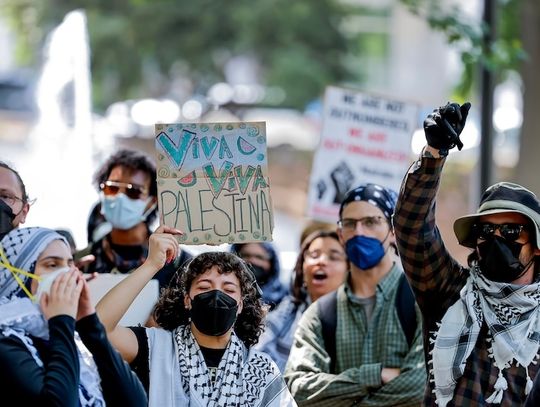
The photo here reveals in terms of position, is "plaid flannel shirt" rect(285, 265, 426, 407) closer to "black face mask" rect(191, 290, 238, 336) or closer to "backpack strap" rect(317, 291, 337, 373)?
"backpack strap" rect(317, 291, 337, 373)

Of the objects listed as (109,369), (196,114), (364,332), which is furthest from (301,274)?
(196,114)

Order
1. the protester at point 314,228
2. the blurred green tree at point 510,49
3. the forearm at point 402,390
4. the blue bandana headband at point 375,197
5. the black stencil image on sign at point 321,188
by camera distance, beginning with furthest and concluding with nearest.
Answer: the blurred green tree at point 510,49 < the black stencil image on sign at point 321,188 < the protester at point 314,228 < the blue bandana headband at point 375,197 < the forearm at point 402,390

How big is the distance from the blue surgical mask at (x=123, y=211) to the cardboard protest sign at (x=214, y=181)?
1.42m

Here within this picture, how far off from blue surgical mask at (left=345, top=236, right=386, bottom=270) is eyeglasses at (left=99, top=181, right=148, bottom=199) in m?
1.23

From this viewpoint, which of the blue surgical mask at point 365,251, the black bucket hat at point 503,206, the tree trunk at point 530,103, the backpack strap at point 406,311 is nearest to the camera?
the black bucket hat at point 503,206

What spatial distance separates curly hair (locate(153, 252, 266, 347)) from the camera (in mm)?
5355

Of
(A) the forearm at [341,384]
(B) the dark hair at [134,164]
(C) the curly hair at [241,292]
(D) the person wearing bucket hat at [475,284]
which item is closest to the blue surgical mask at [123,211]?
(B) the dark hair at [134,164]

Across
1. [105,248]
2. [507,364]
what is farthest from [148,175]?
[507,364]

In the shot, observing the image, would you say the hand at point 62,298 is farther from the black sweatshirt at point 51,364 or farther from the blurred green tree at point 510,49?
the blurred green tree at point 510,49

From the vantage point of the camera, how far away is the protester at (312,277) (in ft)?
23.2

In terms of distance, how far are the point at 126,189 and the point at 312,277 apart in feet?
3.44

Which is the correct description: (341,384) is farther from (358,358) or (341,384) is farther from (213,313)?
(213,313)

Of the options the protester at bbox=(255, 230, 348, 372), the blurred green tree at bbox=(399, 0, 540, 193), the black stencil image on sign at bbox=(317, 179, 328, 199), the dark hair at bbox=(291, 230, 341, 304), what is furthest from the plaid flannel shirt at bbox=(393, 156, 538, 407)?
the blurred green tree at bbox=(399, 0, 540, 193)

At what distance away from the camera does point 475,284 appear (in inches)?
211
